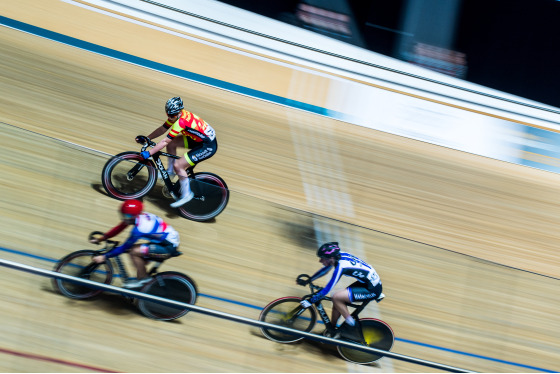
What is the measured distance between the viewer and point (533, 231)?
8086mm

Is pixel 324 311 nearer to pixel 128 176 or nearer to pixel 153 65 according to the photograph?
pixel 128 176

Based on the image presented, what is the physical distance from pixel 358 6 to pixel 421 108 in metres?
4.33

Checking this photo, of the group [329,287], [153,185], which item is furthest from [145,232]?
[329,287]

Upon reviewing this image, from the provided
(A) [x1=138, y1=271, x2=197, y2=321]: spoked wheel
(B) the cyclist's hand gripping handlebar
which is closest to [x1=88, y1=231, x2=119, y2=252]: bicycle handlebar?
(A) [x1=138, y1=271, x2=197, y2=321]: spoked wheel

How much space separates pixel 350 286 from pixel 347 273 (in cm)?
15

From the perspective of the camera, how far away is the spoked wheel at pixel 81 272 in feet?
13.9

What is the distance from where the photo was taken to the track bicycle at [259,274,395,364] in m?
4.41

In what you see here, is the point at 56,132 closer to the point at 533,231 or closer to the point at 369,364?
the point at 369,364

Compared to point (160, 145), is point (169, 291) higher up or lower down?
lower down

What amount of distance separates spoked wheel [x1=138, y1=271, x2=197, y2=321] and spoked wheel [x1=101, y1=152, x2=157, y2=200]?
0.83 metres

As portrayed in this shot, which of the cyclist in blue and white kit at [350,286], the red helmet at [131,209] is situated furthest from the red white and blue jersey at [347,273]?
the red helmet at [131,209]

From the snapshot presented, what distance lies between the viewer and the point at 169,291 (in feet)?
14.2

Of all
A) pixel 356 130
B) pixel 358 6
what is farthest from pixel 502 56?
pixel 356 130

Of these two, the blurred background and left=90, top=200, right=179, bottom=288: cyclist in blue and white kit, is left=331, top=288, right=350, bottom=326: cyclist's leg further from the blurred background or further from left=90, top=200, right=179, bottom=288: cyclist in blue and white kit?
the blurred background
